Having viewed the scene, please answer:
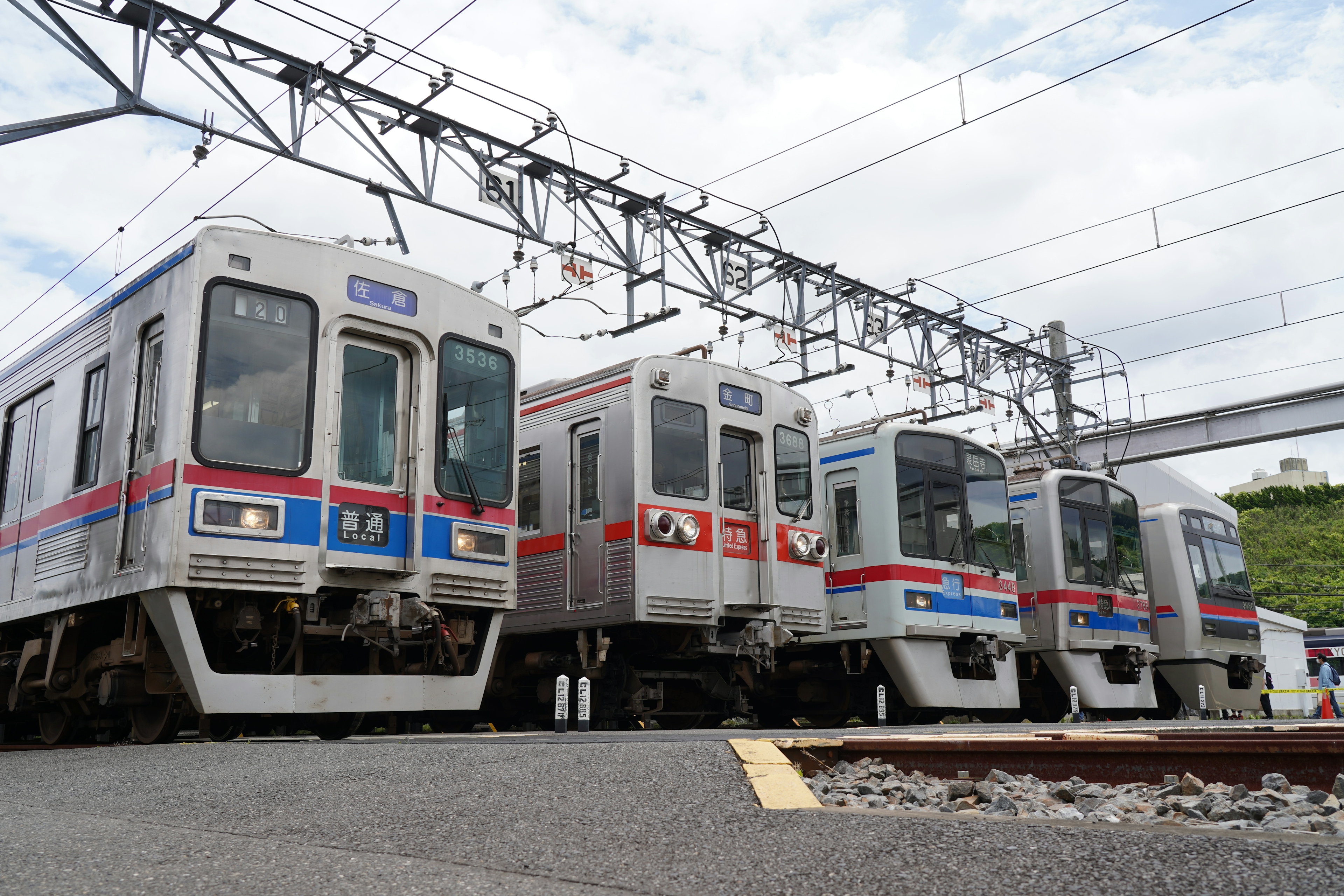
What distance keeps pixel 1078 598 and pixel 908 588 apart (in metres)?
3.27

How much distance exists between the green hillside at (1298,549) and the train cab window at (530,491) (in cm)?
3752

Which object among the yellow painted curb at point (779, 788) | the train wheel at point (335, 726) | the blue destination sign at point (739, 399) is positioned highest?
the blue destination sign at point (739, 399)

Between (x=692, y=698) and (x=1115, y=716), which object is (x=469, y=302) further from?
(x=1115, y=716)

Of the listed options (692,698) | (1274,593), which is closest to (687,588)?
(692,698)

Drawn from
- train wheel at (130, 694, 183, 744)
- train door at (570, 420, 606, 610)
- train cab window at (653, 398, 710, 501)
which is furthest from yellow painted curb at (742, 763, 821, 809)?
train cab window at (653, 398, 710, 501)

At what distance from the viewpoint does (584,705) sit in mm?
7934

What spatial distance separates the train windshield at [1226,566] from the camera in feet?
47.6

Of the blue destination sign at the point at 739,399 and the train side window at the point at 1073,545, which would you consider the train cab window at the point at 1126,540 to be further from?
the blue destination sign at the point at 739,399

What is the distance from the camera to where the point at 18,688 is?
25.2 feet

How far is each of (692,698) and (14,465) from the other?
5818 millimetres

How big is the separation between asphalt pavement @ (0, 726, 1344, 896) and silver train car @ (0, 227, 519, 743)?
1.96m

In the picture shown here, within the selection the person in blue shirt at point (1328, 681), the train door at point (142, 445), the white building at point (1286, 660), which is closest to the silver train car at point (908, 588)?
the train door at point (142, 445)

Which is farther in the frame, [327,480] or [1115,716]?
[1115,716]

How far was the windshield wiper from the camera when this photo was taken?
7.30 metres
